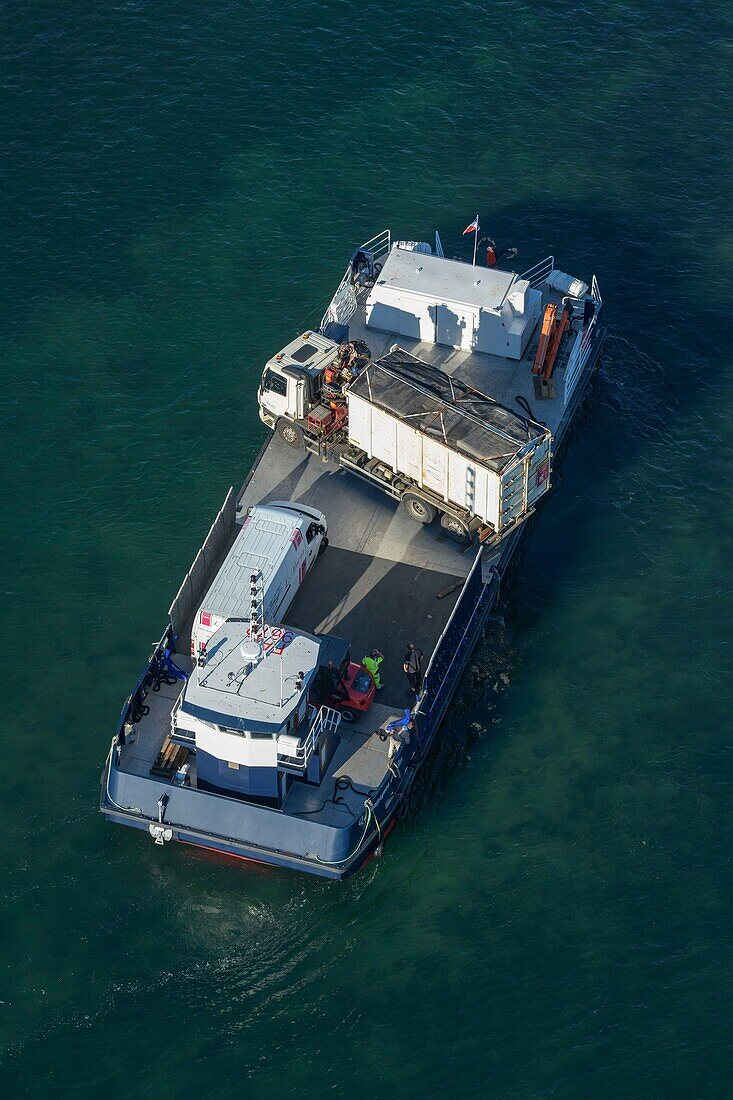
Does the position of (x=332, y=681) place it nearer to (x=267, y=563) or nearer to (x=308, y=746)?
(x=308, y=746)

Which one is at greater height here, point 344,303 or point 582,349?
point 344,303

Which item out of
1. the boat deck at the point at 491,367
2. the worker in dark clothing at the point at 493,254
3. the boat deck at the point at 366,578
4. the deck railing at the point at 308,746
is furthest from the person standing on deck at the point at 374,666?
the worker in dark clothing at the point at 493,254

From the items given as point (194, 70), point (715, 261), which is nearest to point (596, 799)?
point (715, 261)

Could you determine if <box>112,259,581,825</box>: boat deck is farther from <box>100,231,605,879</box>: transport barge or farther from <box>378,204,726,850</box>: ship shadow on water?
<box>378,204,726,850</box>: ship shadow on water

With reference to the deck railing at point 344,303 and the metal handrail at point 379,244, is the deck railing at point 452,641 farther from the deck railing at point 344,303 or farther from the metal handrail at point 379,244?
the metal handrail at point 379,244

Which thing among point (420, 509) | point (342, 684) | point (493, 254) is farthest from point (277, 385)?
point (342, 684)

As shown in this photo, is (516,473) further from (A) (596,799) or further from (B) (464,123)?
(B) (464,123)

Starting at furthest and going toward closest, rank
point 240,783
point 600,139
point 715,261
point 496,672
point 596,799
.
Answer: point 600,139 < point 715,261 < point 496,672 < point 596,799 < point 240,783
